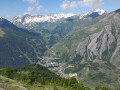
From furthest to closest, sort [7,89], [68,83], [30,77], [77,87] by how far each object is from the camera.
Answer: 1. [68,83]
2. [77,87]
3. [30,77]
4. [7,89]

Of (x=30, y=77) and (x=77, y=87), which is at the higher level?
(x=30, y=77)

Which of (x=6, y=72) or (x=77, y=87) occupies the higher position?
(x=6, y=72)

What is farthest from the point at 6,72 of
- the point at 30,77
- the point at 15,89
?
the point at 15,89

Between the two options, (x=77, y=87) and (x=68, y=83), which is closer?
(x=77, y=87)

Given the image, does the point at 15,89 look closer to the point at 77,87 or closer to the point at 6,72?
the point at 6,72

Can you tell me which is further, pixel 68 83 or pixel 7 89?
pixel 68 83

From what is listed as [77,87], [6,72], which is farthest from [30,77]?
[77,87]

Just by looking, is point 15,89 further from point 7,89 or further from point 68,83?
point 68,83

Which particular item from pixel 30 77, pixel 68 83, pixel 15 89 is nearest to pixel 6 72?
pixel 30 77

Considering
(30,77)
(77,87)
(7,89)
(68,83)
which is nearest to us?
(7,89)
